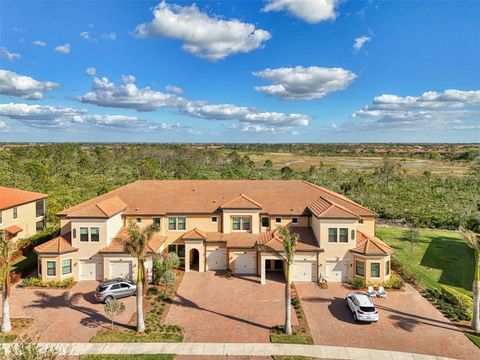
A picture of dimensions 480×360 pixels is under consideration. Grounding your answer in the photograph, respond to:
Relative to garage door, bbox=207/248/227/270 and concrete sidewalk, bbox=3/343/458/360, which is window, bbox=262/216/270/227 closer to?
garage door, bbox=207/248/227/270

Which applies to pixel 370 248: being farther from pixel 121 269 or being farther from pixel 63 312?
pixel 63 312

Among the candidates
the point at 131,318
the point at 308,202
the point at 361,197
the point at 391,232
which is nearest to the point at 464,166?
the point at 361,197

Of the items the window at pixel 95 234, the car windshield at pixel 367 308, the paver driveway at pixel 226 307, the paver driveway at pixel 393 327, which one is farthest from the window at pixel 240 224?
the car windshield at pixel 367 308

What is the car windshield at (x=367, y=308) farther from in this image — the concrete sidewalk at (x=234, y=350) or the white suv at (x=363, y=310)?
the concrete sidewalk at (x=234, y=350)

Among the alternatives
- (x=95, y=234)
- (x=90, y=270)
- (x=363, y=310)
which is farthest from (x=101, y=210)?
(x=363, y=310)

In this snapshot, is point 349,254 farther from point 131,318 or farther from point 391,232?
point 391,232
